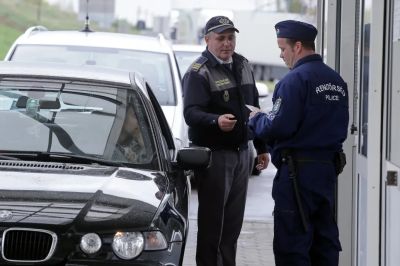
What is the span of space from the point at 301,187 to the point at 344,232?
159cm

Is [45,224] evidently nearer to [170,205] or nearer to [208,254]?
[170,205]

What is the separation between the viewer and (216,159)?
7.62 m

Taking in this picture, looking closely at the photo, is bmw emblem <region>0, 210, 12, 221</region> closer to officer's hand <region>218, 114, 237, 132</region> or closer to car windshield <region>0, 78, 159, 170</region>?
car windshield <region>0, 78, 159, 170</region>

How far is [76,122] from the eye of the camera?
6.68 metres

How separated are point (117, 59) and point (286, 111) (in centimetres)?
548

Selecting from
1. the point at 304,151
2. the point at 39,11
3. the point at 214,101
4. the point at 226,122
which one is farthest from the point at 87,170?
the point at 39,11

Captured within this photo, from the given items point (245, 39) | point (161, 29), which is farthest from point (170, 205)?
point (245, 39)

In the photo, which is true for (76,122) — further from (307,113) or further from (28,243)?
(28,243)

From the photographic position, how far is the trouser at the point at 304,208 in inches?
257

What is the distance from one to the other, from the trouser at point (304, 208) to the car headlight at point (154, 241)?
1.21 m

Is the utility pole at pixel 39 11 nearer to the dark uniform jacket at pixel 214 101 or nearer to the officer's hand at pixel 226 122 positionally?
the dark uniform jacket at pixel 214 101

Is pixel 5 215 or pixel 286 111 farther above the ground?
pixel 286 111

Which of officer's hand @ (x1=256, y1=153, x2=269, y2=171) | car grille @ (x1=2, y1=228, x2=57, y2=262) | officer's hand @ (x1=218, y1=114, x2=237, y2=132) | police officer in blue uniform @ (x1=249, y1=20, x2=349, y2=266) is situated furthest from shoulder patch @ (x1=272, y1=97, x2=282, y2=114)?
car grille @ (x1=2, y1=228, x2=57, y2=262)

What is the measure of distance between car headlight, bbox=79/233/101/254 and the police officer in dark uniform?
7.29 ft
